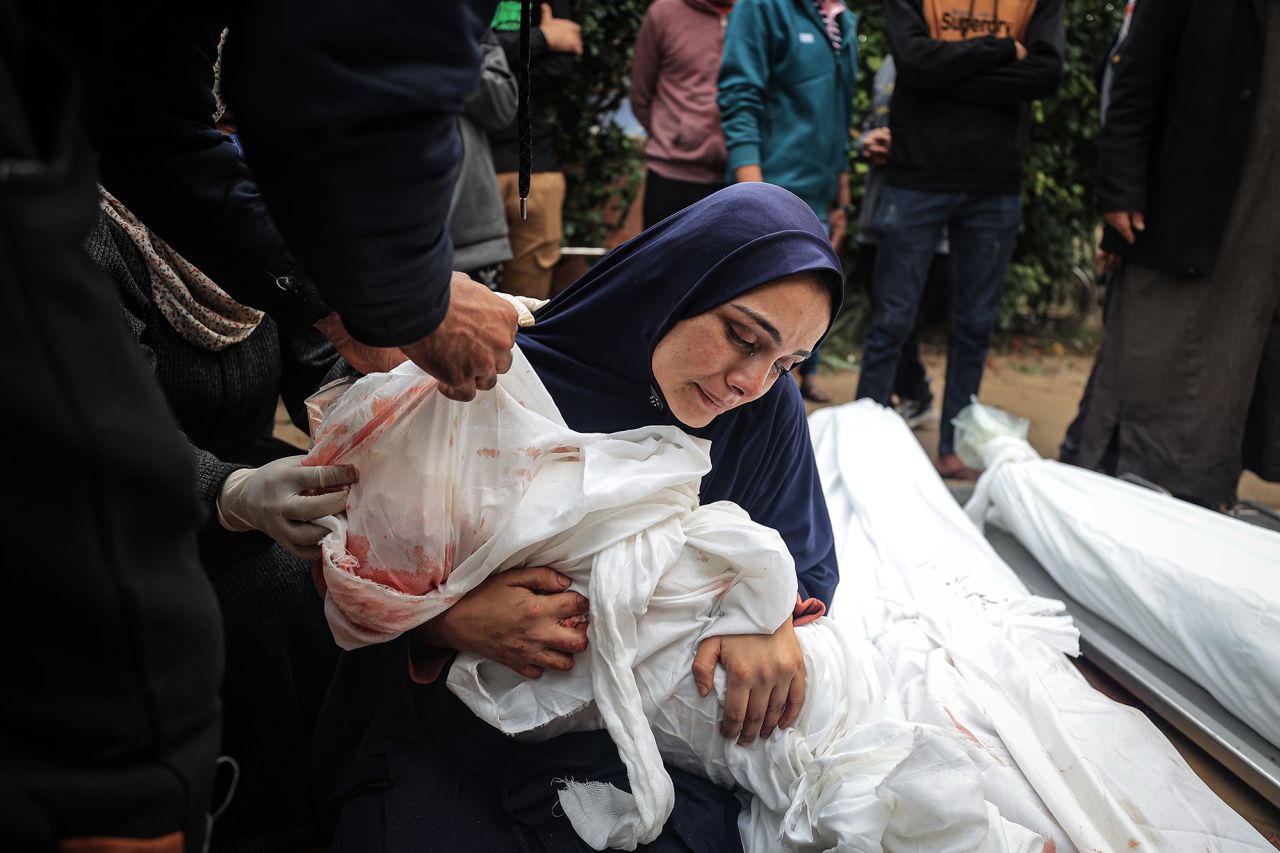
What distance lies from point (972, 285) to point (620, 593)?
3.15 metres

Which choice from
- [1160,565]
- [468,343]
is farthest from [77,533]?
[1160,565]

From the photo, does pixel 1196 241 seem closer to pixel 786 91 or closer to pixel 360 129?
pixel 786 91

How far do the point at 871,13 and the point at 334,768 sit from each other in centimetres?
608

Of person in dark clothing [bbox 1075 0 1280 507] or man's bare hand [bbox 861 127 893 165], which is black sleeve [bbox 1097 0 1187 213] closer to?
person in dark clothing [bbox 1075 0 1280 507]

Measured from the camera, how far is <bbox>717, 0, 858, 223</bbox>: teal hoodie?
3637 millimetres

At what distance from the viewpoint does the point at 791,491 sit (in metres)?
1.78

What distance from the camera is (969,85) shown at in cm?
360

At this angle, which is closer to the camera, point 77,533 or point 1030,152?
point 77,533

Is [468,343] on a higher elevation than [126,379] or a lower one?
lower

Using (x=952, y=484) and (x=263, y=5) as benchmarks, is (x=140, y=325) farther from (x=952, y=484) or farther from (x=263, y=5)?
(x=952, y=484)

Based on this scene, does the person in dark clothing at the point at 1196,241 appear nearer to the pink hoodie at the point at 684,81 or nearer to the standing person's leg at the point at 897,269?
the standing person's leg at the point at 897,269

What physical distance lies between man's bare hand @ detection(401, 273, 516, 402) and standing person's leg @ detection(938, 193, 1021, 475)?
3.15 metres

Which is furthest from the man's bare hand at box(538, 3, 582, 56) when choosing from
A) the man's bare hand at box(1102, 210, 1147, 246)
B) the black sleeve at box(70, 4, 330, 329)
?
the black sleeve at box(70, 4, 330, 329)

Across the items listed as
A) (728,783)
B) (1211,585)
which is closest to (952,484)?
(1211,585)
